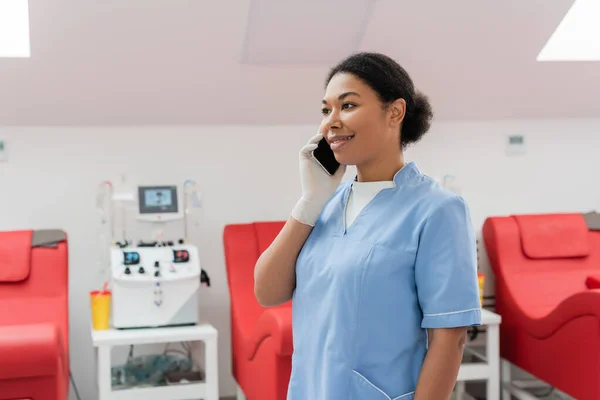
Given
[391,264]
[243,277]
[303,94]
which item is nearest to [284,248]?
[391,264]

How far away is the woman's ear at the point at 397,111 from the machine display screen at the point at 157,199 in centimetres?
224

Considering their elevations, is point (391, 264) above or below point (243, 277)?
above

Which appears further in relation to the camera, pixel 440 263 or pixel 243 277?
pixel 243 277

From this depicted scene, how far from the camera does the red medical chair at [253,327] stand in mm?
2822

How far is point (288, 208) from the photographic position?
3979 millimetres

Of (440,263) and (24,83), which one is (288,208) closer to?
(24,83)

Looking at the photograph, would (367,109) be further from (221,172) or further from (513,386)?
(513,386)

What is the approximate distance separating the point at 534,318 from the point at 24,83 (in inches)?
102

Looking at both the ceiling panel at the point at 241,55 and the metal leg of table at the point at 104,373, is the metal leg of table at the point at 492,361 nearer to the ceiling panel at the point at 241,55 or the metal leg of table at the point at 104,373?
the ceiling panel at the point at 241,55

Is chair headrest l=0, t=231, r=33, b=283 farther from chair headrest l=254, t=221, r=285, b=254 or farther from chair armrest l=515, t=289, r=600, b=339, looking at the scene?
chair armrest l=515, t=289, r=600, b=339

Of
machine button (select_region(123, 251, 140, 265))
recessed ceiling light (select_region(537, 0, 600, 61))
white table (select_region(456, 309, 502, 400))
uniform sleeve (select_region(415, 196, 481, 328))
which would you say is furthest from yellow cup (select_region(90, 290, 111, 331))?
recessed ceiling light (select_region(537, 0, 600, 61))

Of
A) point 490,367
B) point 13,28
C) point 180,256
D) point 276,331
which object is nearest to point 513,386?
point 490,367

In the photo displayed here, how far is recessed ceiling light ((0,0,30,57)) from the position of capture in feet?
11.7

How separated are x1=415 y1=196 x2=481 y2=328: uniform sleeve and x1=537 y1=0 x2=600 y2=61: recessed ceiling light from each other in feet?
10.1
